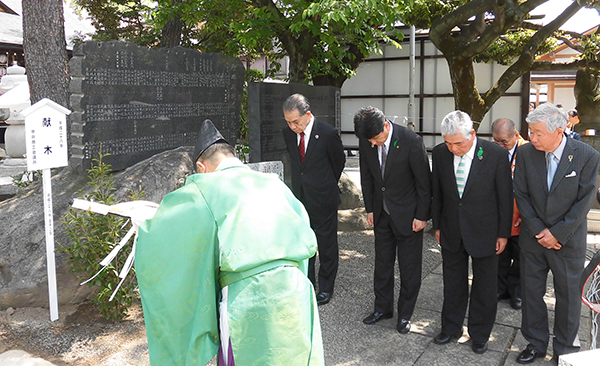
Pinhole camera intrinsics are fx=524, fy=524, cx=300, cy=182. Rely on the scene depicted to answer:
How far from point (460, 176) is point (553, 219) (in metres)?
0.70

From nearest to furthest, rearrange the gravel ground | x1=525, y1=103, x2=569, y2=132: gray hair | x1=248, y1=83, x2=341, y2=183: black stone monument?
x1=525, y1=103, x2=569, y2=132: gray hair < the gravel ground < x1=248, y1=83, x2=341, y2=183: black stone monument

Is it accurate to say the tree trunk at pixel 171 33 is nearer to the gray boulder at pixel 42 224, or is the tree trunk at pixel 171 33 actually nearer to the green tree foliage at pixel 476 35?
the green tree foliage at pixel 476 35

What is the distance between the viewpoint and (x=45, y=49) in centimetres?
615

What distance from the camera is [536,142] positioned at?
3672 mm

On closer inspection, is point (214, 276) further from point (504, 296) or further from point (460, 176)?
point (504, 296)

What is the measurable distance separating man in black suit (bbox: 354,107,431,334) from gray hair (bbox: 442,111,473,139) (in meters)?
0.47

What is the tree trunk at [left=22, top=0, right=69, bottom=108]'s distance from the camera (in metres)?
6.02

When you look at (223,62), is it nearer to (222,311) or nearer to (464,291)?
(464,291)

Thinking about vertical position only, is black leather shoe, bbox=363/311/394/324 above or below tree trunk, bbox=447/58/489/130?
below

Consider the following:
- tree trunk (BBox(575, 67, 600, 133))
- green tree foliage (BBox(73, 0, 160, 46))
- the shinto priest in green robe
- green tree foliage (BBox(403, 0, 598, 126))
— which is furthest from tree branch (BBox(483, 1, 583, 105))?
green tree foliage (BBox(73, 0, 160, 46))

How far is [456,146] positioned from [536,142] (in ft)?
1.76

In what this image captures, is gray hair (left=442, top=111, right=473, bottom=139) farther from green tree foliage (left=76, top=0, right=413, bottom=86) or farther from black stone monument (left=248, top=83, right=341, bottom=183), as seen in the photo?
black stone monument (left=248, top=83, right=341, bottom=183)

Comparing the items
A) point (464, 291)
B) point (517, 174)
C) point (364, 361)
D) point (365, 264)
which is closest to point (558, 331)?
point (464, 291)

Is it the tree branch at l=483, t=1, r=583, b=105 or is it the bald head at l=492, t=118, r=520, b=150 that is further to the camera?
the tree branch at l=483, t=1, r=583, b=105
